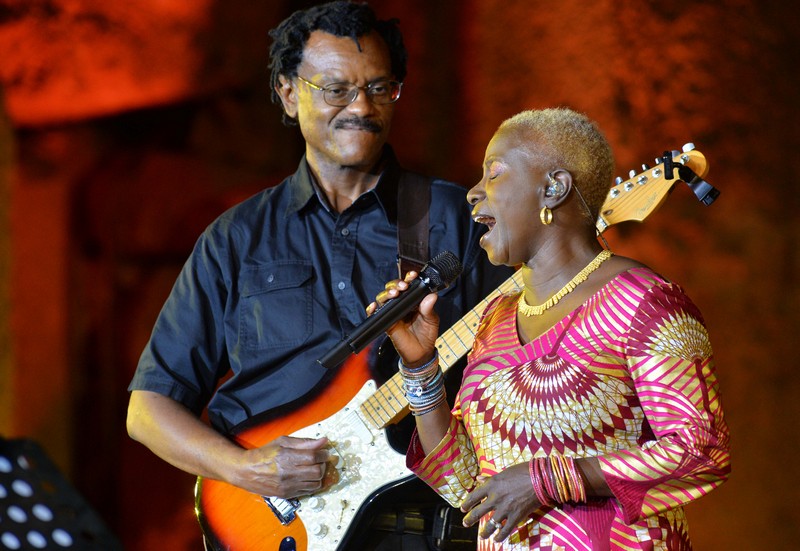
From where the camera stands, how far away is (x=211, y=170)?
4254 millimetres

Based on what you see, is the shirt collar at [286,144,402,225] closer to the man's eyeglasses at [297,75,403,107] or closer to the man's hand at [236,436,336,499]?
the man's eyeglasses at [297,75,403,107]

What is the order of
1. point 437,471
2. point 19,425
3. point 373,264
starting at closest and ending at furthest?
point 437,471 < point 373,264 < point 19,425

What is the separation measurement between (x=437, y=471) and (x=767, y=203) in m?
1.90

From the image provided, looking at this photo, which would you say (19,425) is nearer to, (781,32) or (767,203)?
(767,203)

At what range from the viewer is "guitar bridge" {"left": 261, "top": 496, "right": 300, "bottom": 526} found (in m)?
2.46

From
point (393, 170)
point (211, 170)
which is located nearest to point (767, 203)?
point (393, 170)

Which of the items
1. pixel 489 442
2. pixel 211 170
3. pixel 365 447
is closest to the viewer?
pixel 489 442

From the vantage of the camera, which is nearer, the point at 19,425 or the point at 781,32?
the point at 781,32

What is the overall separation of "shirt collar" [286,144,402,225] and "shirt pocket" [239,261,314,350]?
195 mm

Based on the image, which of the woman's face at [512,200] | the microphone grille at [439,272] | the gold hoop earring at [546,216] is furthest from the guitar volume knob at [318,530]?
the gold hoop earring at [546,216]

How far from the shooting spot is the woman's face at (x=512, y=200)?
1.85 m

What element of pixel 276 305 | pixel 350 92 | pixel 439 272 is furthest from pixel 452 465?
pixel 350 92

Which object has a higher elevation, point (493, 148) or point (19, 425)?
point (493, 148)

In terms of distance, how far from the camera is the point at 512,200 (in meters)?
1.86
